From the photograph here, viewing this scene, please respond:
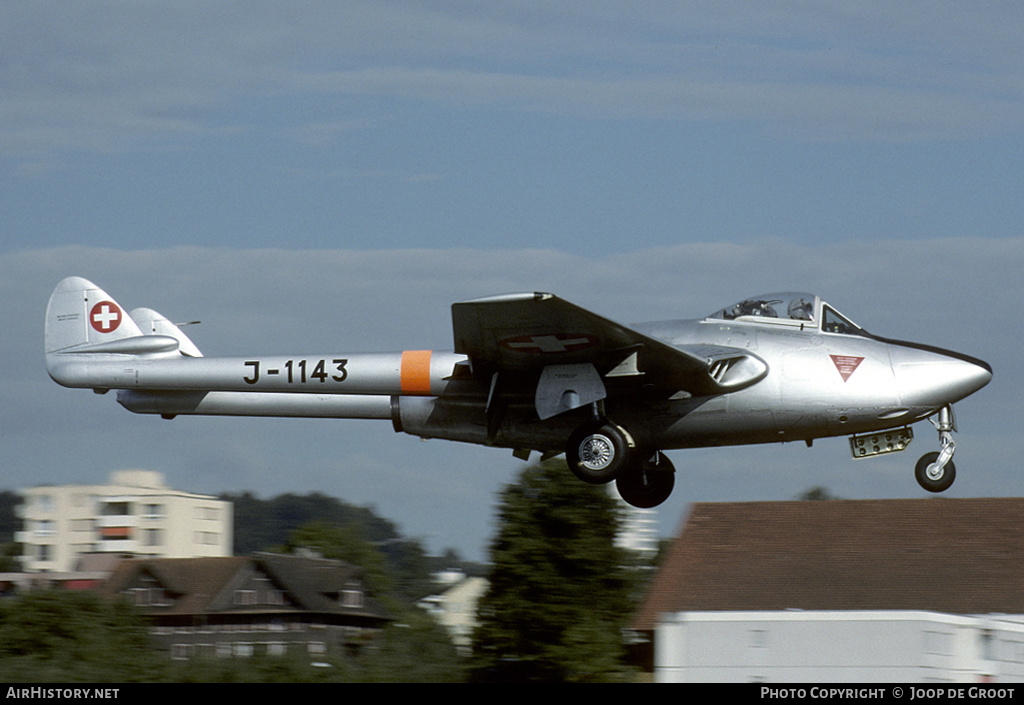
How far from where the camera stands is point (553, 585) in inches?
2148

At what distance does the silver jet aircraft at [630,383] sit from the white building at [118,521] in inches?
3688

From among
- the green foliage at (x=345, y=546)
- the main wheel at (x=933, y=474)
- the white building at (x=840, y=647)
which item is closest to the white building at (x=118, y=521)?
the green foliage at (x=345, y=546)

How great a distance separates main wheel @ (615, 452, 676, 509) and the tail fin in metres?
8.04

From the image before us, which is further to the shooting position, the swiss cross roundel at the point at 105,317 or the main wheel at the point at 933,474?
the swiss cross roundel at the point at 105,317

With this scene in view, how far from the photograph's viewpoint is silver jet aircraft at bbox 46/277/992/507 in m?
17.5

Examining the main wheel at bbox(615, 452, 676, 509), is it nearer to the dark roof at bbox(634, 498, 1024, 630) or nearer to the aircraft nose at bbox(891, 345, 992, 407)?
the aircraft nose at bbox(891, 345, 992, 407)

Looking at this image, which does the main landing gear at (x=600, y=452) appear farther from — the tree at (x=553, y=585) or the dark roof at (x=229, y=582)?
the dark roof at (x=229, y=582)

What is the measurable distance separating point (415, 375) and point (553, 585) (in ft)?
123

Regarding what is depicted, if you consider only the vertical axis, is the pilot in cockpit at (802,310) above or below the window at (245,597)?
above

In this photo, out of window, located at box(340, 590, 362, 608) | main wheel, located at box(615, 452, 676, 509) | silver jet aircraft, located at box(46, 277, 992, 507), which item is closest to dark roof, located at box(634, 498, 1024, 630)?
main wheel, located at box(615, 452, 676, 509)

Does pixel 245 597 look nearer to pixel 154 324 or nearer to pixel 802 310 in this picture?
pixel 154 324

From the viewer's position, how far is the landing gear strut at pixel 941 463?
17.7 metres

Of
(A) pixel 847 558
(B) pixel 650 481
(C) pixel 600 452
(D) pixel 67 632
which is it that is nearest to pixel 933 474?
(B) pixel 650 481

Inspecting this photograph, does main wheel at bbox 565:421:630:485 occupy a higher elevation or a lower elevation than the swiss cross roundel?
lower
